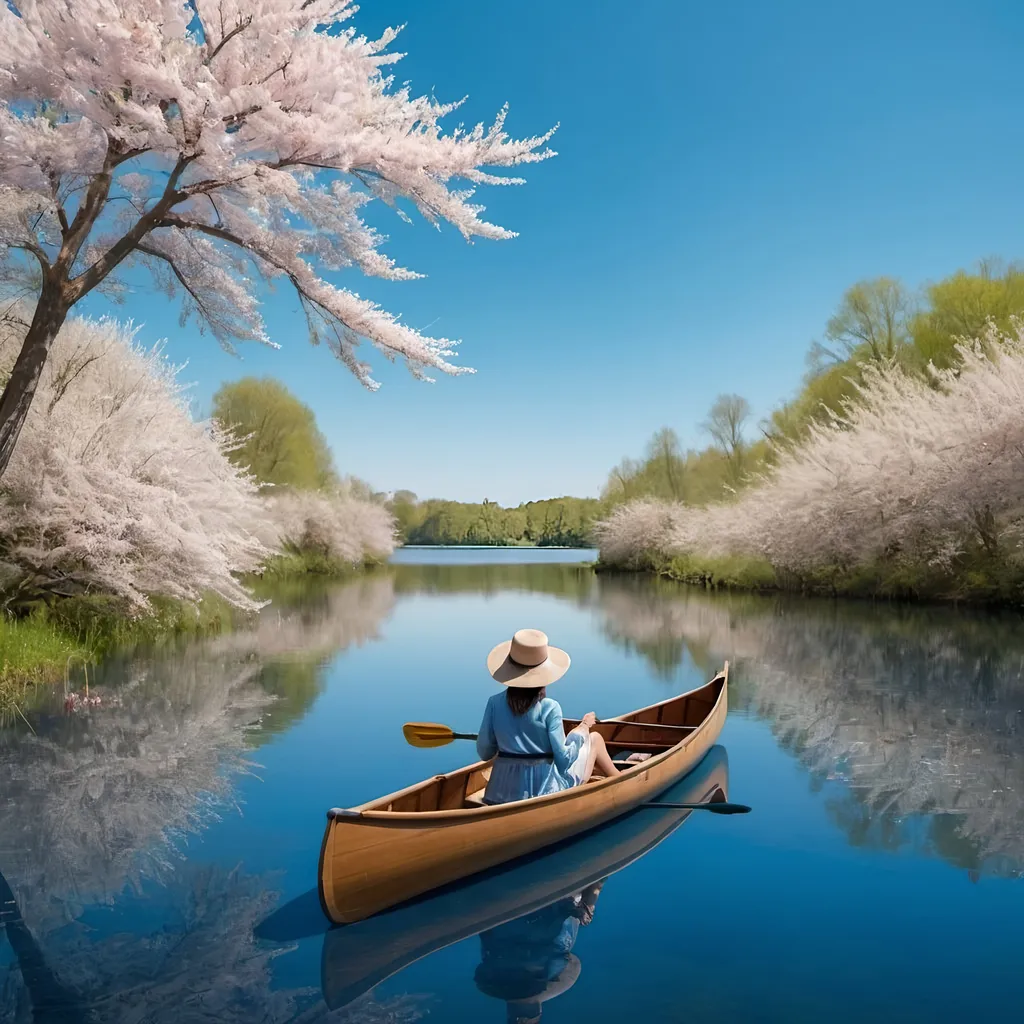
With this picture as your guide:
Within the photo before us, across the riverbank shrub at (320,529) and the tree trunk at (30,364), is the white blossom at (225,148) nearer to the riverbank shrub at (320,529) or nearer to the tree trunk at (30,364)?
the tree trunk at (30,364)

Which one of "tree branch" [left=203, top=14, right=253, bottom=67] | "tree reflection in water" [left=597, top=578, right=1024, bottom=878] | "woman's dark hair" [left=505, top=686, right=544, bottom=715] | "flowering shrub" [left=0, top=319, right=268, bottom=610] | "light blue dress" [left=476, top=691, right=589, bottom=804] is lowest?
"tree reflection in water" [left=597, top=578, right=1024, bottom=878]

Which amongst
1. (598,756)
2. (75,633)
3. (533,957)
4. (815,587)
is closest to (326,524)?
(815,587)

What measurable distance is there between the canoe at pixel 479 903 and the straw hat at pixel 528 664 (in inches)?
47.1

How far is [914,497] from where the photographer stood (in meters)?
21.5

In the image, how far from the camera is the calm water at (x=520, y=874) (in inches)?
159

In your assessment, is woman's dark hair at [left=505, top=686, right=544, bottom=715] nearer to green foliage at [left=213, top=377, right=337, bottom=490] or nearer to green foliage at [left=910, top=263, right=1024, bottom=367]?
green foliage at [left=910, top=263, right=1024, bottom=367]

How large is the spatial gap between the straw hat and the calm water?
4.00 ft

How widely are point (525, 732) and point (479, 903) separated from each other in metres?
1.02

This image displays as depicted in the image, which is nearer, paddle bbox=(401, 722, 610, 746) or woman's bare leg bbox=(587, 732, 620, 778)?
woman's bare leg bbox=(587, 732, 620, 778)

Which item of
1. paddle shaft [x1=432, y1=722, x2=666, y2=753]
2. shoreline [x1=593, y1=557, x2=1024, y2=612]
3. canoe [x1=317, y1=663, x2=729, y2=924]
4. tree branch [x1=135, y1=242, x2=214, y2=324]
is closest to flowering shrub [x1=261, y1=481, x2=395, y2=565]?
shoreline [x1=593, y1=557, x2=1024, y2=612]

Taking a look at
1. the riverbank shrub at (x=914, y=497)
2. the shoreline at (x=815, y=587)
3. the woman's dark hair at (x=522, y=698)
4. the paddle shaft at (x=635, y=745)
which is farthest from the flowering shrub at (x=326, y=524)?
the woman's dark hair at (x=522, y=698)

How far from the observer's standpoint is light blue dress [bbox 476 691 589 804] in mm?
5559

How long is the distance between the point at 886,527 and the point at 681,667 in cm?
1110

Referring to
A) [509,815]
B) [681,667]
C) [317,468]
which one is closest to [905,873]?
[509,815]
